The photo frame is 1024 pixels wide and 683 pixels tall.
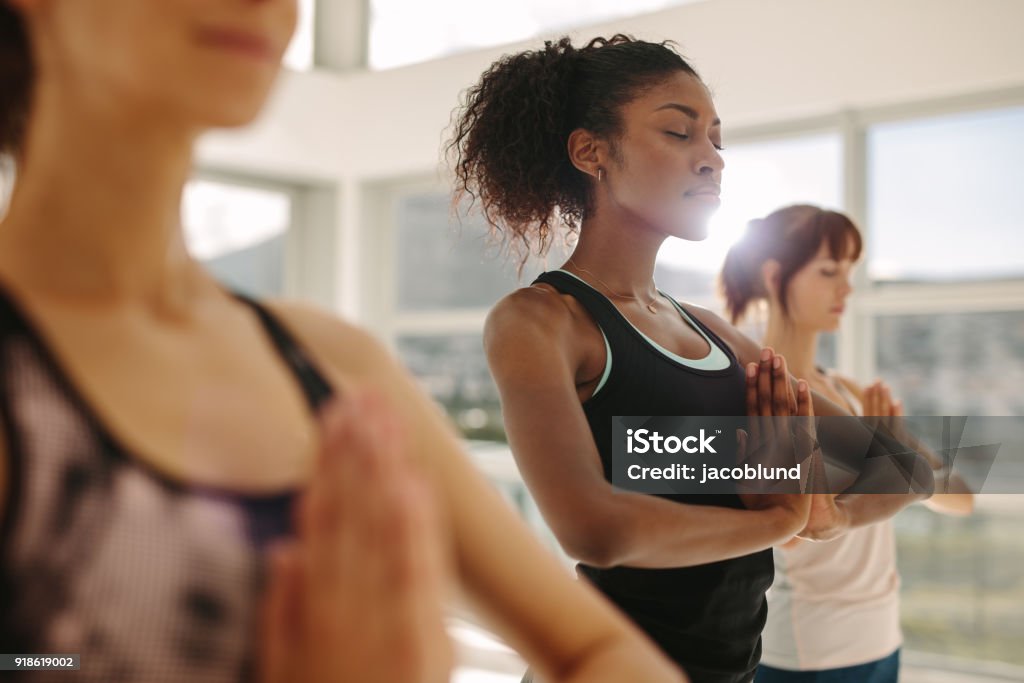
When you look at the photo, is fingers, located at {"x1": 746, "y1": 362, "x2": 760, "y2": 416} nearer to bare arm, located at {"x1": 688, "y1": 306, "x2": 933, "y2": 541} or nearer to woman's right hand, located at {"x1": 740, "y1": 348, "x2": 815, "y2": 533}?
woman's right hand, located at {"x1": 740, "y1": 348, "x2": 815, "y2": 533}

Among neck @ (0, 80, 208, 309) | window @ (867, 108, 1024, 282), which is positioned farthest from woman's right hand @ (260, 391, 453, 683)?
window @ (867, 108, 1024, 282)

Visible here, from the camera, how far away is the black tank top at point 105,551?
30 cm

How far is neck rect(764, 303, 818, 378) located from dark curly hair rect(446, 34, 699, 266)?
78cm

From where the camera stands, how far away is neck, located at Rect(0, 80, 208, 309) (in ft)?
1.09

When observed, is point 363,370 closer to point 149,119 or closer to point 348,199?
point 149,119

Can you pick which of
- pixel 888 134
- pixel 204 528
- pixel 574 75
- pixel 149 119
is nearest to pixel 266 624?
pixel 204 528

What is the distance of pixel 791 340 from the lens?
1.84 metres

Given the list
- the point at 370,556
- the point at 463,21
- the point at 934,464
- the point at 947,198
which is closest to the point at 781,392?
the point at 934,464

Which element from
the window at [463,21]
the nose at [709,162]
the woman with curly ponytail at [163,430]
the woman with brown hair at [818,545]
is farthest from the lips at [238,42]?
the window at [463,21]

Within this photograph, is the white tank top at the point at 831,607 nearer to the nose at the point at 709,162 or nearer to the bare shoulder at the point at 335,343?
the nose at the point at 709,162

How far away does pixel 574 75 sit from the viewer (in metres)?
1.11

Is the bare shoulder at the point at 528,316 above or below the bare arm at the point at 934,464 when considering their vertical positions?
above

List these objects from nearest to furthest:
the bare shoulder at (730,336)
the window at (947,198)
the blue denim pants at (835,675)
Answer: the bare shoulder at (730,336)
the blue denim pants at (835,675)
the window at (947,198)

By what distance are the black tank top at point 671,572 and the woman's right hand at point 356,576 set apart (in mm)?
628
